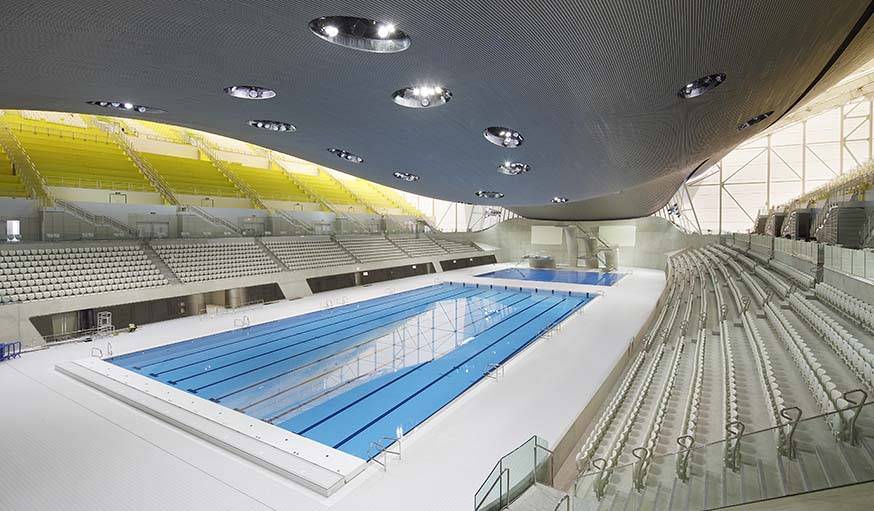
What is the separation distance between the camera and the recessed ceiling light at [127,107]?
25.8ft

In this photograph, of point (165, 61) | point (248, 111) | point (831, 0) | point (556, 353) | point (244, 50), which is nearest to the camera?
point (831, 0)

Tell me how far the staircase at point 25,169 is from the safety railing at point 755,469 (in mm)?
18955

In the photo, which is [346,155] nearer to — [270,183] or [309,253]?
[309,253]

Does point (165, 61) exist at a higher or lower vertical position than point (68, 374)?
higher

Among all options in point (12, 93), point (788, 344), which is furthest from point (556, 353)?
point (12, 93)

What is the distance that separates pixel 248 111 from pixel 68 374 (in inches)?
250

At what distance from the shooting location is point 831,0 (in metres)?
3.81

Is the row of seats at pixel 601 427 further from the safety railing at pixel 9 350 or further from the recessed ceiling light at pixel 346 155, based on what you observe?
the safety railing at pixel 9 350

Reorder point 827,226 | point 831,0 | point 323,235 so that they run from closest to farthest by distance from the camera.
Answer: point 831,0
point 827,226
point 323,235

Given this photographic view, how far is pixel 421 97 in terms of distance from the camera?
254 inches

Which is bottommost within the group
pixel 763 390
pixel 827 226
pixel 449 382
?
pixel 449 382

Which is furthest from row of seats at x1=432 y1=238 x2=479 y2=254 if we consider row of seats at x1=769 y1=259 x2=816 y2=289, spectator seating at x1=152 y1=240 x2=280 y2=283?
row of seats at x1=769 y1=259 x2=816 y2=289

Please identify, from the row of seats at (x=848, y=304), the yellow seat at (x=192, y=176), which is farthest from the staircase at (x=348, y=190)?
the row of seats at (x=848, y=304)

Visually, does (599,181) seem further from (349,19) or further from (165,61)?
(165,61)
